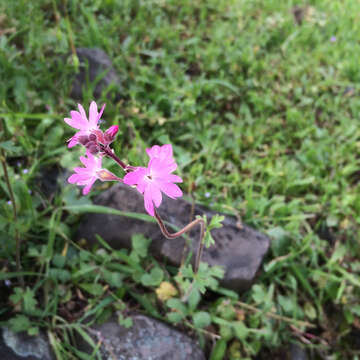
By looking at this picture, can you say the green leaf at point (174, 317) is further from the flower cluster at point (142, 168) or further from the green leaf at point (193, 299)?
the flower cluster at point (142, 168)

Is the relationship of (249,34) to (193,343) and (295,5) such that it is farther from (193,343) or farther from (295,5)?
(193,343)

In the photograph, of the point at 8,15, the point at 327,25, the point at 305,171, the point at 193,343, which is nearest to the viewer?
the point at 193,343

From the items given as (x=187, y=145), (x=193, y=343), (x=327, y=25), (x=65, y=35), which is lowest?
(x=193, y=343)

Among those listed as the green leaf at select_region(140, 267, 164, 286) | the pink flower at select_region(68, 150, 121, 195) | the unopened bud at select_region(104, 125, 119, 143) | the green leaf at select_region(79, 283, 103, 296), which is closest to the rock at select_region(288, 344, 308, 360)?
the green leaf at select_region(140, 267, 164, 286)

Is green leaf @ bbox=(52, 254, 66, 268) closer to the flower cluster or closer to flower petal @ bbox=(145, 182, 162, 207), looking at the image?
the flower cluster

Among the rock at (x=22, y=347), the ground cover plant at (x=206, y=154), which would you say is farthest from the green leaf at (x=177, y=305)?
the rock at (x=22, y=347)

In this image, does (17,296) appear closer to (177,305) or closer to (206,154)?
(177,305)

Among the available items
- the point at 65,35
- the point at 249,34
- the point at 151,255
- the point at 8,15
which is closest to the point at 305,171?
the point at 151,255
